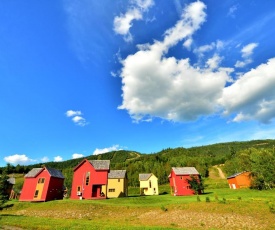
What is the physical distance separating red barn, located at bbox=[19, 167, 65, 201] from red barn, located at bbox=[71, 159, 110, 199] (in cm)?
553

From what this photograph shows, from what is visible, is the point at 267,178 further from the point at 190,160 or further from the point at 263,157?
the point at 190,160

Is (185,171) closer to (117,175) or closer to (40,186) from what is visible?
(117,175)

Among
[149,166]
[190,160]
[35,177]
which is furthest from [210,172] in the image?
[35,177]

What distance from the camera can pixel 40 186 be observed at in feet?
157

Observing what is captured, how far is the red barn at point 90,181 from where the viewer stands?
4703cm

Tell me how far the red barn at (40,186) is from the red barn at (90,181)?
5530 millimetres

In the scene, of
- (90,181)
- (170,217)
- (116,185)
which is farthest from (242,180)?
(170,217)

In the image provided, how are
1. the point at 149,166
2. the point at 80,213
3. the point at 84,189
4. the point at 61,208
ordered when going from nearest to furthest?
the point at 80,213
the point at 61,208
the point at 84,189
the point at 149,166

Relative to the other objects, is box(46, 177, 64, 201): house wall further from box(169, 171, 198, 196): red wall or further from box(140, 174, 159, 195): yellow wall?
box(140, 174, 159, 195): yellow wall

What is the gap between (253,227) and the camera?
20.1 meters

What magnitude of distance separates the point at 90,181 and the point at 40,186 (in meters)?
12.2

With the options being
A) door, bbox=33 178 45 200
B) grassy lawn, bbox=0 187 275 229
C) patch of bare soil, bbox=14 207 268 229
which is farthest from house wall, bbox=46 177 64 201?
patch of bare soil, bbox=14 207 268 229

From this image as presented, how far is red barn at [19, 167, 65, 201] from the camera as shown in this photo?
154ft

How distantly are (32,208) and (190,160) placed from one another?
123291 millimetres
